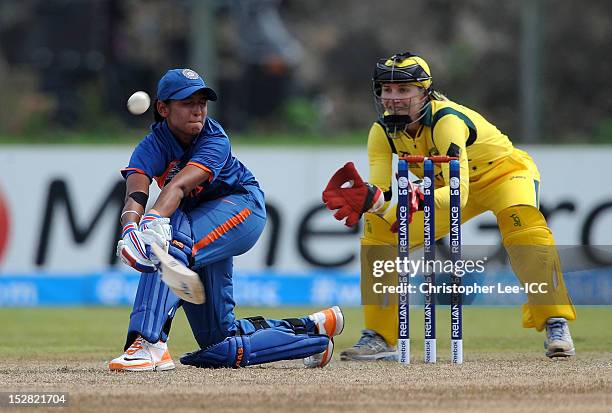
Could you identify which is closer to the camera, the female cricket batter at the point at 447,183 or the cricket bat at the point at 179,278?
the cricket bat at the point at 179,278

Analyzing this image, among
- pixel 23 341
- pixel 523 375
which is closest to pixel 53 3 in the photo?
pixel 23 341

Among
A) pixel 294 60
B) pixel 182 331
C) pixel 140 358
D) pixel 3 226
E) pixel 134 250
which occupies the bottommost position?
pixel 140 358

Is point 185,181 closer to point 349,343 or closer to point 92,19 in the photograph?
point 349,343

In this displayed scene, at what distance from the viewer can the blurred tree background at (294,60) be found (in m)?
19.2

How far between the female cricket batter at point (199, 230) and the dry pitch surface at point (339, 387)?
13 centimetres

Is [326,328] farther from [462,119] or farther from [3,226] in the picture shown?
[3,226]

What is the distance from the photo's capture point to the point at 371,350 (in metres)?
7.86

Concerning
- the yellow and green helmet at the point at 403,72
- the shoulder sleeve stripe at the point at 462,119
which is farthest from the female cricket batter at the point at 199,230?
the shoulder sleeve stripe at the point at 462,119

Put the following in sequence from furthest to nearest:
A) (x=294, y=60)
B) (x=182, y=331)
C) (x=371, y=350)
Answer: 1. (x=294, y=60)
2. (x=182, y=331)
3. (x=371, y=350)

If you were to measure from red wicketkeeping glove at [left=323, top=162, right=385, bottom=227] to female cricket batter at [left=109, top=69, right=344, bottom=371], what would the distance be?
0.42 metres

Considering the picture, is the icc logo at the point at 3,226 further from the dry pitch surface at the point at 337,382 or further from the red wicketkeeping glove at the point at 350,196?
the red wicketkeeping glove at the point at 350,196

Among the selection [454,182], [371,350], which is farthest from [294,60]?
[454,182]

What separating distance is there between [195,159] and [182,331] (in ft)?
13.5

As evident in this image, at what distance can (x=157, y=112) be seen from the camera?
23.0ft
